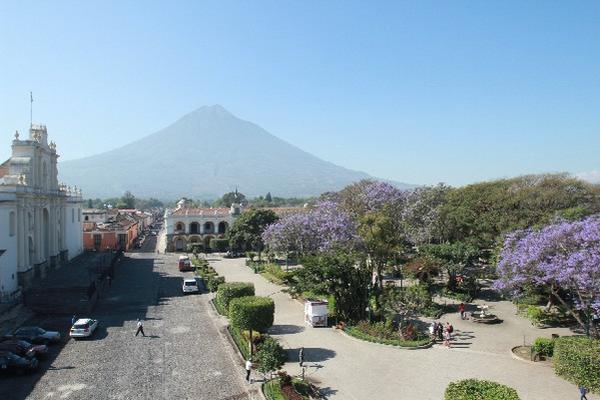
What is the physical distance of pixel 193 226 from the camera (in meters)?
75.9

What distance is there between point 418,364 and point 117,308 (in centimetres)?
2019

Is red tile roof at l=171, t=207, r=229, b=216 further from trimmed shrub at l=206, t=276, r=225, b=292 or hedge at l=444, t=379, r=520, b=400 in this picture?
hedge at l=444, t=379, r=520, b=400

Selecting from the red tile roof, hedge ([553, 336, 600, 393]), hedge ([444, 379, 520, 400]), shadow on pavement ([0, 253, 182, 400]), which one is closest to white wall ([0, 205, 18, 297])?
shadow on pavement ([0, 253, 182, 400])

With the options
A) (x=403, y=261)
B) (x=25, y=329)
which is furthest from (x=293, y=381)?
(x=403, y=261)

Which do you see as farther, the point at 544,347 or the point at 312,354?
the point at 312,354

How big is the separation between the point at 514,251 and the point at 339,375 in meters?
9.99

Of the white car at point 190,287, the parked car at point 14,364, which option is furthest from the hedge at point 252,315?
the white car at point 190,287

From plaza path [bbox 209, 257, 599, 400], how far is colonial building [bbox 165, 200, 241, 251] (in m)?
48.4

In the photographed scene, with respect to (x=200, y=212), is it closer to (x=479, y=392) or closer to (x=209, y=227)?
(x=209, y=227)

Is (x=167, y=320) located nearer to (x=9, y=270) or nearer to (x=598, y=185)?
(x=9, y=270)

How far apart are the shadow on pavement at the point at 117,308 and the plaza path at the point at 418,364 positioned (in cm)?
844

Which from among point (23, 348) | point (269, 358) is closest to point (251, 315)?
point (269, 358)

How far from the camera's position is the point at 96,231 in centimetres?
7450

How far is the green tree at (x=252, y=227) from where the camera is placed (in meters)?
60.8
